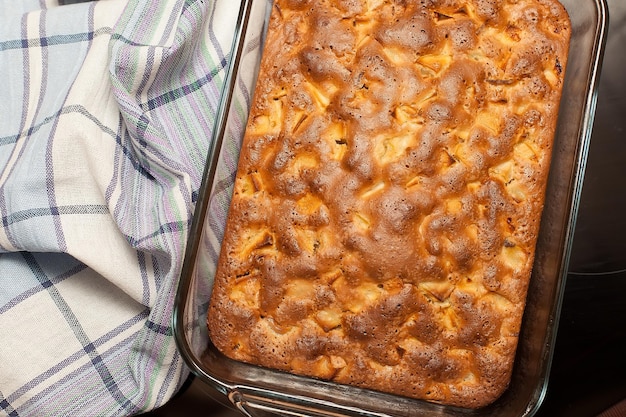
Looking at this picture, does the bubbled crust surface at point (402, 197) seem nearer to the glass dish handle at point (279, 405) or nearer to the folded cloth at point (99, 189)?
the glass dish handle at point (279, 405)

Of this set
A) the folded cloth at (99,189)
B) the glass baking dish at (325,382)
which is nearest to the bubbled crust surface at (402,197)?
the glass baking dish at (325,382)

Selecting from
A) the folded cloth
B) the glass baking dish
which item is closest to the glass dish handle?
the glass baking dish

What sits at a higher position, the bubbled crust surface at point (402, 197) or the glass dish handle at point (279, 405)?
the bubbled crust surface at point (402, 197)

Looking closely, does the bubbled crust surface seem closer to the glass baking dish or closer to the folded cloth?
the glass baking dish

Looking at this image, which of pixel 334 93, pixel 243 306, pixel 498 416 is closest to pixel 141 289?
pixel 243 306

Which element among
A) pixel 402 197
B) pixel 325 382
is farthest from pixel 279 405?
pixel 402 197

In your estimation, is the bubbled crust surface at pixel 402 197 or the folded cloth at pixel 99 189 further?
the folded cloth at pixel 99 189
